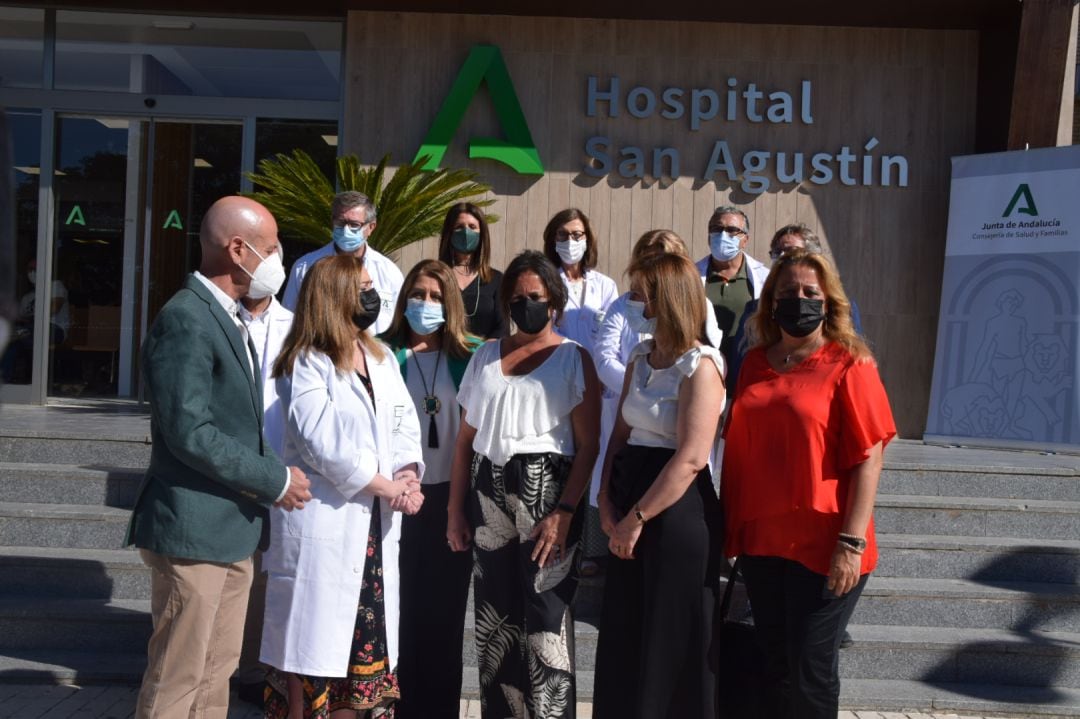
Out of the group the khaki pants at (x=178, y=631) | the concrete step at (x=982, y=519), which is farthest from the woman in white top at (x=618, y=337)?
the khaki pants at (x=178, y=631)

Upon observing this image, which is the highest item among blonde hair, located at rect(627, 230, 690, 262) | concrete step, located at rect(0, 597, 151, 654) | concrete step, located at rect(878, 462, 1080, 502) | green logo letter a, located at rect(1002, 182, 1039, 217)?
green logo letter a, located at rect(1002, 182, 1039, 217)

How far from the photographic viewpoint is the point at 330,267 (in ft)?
12.3

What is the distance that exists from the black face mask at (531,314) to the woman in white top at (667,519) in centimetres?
38

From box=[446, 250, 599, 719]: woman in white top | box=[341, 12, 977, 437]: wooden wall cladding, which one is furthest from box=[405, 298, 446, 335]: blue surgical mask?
box=[341, 12, 977, 437]: wooden wall cladding

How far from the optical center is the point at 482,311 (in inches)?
205

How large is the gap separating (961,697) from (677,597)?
2124 millimetres

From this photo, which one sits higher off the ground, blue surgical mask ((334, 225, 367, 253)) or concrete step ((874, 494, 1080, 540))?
blue surgical mask ((334, 225, 367, 253))

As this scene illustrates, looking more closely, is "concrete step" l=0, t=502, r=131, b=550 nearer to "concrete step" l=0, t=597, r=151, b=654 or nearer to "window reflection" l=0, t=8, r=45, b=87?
"concrete step" l=0, t=597, r=151, b=654

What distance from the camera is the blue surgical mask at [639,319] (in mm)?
3993

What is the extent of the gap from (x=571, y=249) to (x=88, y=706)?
3082mm

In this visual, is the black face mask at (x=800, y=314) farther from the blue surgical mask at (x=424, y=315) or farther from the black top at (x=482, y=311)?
the black top at (x=482, y=311)

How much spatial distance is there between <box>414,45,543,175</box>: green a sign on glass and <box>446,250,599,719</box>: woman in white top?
5292 mm

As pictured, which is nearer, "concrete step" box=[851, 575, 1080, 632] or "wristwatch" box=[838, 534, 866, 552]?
"wristwatch" box=[838, 534, 866, 552]

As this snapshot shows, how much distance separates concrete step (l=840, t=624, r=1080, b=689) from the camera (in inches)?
207
